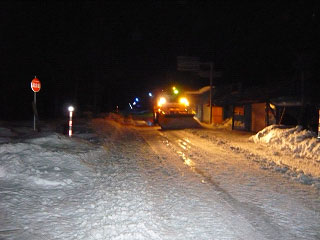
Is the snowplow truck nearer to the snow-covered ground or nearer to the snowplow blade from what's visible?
the snowplow blade

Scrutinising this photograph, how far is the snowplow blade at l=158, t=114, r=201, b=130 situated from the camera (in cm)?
2158

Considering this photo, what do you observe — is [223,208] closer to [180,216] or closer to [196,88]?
[180,216]

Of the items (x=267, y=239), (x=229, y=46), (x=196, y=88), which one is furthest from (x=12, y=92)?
(x=267, y=239)

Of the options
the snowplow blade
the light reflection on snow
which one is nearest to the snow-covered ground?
the light reflection on snow

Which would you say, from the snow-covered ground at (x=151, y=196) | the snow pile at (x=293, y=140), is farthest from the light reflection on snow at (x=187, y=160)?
the snow pile at (x=293, y=140)

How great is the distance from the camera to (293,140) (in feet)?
38.7

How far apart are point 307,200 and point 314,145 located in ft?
18.1

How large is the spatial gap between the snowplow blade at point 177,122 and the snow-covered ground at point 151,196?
11298 millimetres

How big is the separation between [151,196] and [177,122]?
52.8ft

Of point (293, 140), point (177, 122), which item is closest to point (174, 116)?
point (177, 122)

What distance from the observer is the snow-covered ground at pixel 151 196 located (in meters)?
4.29

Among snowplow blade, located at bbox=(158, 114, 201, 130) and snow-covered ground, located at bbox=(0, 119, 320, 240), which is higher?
snowplow blade, located at bbox=(158, 114, 201, 130)

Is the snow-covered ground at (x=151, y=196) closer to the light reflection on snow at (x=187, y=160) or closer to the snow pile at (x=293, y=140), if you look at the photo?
the light reflection on snow at (x=187, y=160)

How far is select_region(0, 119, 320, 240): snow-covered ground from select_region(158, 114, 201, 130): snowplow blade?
11298mm
